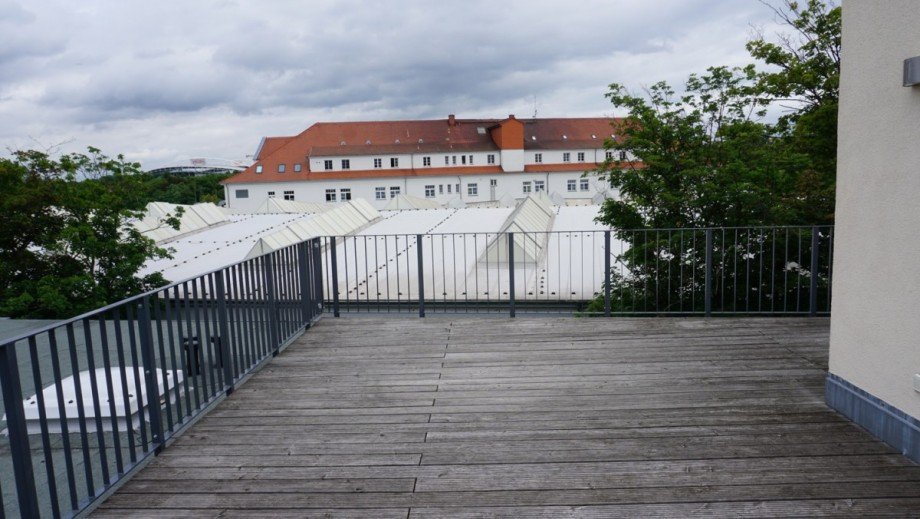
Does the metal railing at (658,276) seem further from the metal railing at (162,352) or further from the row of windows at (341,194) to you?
the row of windows at (341,194)

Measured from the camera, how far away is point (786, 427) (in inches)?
149

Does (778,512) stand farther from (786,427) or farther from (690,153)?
(690,153)

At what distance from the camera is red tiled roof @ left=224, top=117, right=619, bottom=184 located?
57312 mm

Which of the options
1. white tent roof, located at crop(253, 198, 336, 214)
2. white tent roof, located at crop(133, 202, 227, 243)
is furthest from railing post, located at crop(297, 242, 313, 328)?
white tent roof, located at crop(253, 198, 336, 214)

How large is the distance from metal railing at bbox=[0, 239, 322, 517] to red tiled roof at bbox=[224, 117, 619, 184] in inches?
2051

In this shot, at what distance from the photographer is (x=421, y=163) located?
5841cm

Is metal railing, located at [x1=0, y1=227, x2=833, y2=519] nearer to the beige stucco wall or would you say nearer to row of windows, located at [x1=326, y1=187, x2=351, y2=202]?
the beige stucco wall

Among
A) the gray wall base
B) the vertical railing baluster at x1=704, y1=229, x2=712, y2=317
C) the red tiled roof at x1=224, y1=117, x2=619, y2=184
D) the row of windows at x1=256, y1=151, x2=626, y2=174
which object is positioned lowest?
the gray wall base

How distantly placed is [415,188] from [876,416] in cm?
5503

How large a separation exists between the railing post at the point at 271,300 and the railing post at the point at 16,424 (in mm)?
2907

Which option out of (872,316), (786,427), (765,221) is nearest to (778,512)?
(786,427)

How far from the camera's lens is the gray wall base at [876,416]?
332cm

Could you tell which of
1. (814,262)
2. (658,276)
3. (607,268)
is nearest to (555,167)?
(658,276)

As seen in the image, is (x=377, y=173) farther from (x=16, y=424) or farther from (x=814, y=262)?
(x=16, y=424)
